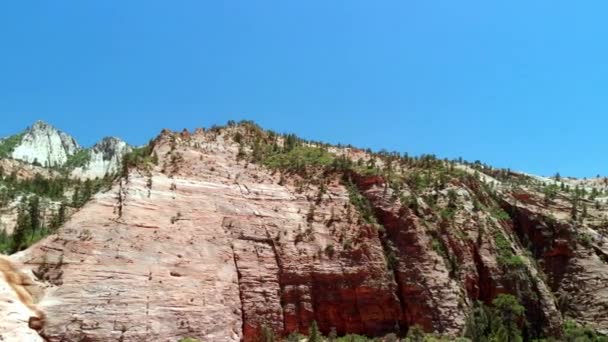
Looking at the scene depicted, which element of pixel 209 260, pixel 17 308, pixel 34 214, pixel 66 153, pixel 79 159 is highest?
pixel 66 153

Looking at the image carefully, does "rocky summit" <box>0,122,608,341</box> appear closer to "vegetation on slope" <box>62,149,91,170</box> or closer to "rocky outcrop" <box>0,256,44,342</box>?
"rocky outcrop" <box>0,256,44,342</box>

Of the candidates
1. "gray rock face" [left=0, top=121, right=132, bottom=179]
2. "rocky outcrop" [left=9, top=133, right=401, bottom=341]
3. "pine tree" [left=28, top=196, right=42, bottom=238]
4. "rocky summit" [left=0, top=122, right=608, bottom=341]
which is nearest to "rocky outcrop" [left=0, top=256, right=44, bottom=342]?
"rocky summit" [left=0, top=122, right=608, bottom=341]

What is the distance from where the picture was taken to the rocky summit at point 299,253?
36.0 metres

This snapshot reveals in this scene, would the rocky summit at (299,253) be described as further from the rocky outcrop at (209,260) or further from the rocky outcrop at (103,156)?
the rocky outcrop at (103,156)

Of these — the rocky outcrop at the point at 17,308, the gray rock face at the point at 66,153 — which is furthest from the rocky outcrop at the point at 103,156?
the rocky outcrop at the point at 17,308

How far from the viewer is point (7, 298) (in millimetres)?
32219

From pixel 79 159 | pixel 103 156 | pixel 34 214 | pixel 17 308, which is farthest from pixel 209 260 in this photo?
pixel 79 159

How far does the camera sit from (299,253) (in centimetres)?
4794

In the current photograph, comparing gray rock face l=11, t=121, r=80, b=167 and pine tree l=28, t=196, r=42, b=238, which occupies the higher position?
gray rock face l=11, t=121, r=80, b=167

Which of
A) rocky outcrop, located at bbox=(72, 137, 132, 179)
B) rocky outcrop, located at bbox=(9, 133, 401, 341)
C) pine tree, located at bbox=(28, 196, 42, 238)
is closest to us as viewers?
rocky outcrop, located at bbox=(9, 133, 401, 341)

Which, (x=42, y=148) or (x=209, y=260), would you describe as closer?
(x=209, y=260)

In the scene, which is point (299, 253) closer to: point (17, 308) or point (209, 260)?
point (209, 260)

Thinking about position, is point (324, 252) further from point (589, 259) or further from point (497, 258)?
point (589, 259)

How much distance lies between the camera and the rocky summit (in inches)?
1418
